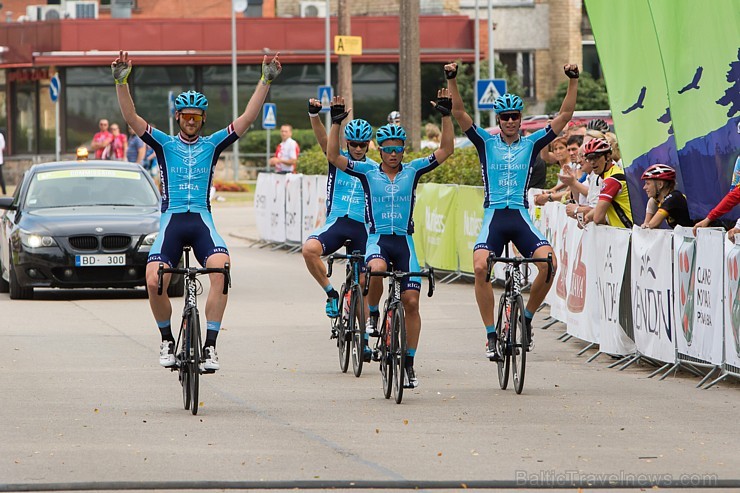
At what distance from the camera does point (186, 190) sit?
10.7m

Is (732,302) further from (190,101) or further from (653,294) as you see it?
(190,101)

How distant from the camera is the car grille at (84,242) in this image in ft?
58.3

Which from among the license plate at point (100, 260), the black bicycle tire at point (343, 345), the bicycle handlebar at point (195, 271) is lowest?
the black bicycle tire at point (343, 345)

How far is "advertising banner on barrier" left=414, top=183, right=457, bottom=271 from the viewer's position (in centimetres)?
2084

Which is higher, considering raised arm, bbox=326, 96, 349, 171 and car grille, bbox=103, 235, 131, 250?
raised arm, bbox=326, 96, 349, 171

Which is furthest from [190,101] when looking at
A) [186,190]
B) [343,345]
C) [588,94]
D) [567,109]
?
[588,94]

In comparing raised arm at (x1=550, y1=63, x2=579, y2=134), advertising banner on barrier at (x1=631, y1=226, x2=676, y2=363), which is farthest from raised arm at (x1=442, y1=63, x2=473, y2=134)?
advertising banner on barrier at (x1=631, y1=226, x2=676, y2=363)

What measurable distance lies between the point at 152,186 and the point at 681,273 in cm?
901

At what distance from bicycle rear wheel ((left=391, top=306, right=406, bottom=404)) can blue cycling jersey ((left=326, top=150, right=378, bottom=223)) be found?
94.8 inches

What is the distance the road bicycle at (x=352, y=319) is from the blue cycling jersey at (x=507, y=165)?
45.1 inches

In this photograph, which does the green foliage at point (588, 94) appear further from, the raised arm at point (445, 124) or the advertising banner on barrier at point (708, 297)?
the raised arm at point (445, 124)

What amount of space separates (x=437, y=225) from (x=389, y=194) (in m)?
9.83


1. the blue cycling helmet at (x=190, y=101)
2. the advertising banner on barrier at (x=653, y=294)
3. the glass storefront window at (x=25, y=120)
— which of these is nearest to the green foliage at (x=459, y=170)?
the advertising banner on barrier at (x=653, y=294)

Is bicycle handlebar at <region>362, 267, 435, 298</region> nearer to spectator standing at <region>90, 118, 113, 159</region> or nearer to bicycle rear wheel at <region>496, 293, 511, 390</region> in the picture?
bicycle rear wheel at <region>496, 293, 511, 390</region>
